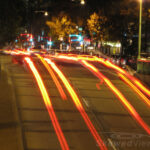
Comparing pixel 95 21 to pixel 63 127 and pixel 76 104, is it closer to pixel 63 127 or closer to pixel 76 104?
pixel 76 104

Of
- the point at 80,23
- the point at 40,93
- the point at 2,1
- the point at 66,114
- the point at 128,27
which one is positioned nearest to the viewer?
the point at 66,114

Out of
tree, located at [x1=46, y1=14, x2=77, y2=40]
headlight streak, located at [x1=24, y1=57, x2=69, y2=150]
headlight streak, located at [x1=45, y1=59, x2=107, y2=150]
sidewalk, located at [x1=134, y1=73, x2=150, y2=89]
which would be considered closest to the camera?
headlight streak, located at [x1=24, y1=57, x2=69, y2=150]

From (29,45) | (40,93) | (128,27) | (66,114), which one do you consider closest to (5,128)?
(66,114)

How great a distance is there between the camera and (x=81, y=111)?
15617mm

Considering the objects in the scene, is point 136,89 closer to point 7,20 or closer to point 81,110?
point 81,110

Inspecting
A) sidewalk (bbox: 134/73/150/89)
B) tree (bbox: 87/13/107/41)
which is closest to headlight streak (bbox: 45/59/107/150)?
sidewalk (bbox: 134/73/150/89)

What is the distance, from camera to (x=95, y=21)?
177ft

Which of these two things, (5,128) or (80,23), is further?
(80,23)

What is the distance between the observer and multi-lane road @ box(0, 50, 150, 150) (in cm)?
1055

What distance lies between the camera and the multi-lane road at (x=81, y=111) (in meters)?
10.5

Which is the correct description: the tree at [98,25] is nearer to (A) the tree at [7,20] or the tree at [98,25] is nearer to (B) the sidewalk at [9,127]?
(A) the tree at [7,20]

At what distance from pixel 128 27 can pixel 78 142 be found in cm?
4078

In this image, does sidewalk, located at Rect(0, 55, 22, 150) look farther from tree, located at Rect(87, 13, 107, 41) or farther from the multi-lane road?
tree, located at Rect(87, 13, 107, 41)

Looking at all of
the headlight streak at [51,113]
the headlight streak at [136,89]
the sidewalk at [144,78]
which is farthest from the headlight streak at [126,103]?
the headlight streak at [51,113]
